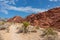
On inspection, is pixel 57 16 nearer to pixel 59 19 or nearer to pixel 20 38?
pixel 59 19

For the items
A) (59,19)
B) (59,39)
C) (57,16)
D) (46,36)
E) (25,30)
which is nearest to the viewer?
(59,39)

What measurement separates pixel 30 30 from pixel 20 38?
385 cm

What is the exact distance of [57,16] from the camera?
3391 cm

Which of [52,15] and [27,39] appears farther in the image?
[52,15]

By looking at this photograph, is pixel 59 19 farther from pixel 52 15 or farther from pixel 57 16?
pixel 52 15

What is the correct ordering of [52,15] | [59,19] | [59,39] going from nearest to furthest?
1. [59,39]
2. [59,19]
3. [52,15]

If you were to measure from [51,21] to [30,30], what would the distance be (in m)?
10.6

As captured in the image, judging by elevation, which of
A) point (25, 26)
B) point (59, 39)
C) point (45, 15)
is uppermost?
point (45, 15)

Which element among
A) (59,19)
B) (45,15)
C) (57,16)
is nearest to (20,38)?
(59,19)

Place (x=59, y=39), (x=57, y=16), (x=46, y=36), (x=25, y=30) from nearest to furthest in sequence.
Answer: (x=59, y=39) < (x=46, y=36) < (x=25, y=30) < (x=57, y=16)

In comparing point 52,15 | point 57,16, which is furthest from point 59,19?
point 52,15

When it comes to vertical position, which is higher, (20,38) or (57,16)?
(57,16)

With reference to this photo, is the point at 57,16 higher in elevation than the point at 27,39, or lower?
higher

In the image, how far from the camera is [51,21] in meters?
34.5
